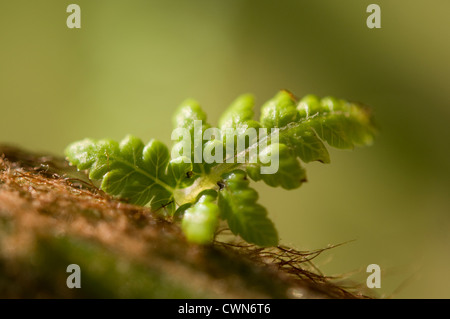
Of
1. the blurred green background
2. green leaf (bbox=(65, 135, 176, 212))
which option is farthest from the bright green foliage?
the blurred green background

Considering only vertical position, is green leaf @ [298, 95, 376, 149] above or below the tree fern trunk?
above

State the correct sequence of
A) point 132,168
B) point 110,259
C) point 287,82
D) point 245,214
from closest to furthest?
point 110,259 < point 245,214 < point 132,168 < point 287,82

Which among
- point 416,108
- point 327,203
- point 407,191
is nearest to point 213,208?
point 327,203

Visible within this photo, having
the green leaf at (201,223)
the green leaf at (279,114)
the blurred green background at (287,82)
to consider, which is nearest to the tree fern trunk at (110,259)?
the green leaf at (201,223)

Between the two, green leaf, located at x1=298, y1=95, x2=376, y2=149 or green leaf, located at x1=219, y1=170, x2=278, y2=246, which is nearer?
green leaf, located at x1=219, y1=170, x2=278, y2=246

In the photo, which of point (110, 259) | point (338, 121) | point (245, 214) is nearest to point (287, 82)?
point (338, 121)

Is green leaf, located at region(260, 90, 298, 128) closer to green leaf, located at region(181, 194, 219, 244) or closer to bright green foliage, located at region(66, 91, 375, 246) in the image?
bright green foliage, located at region(66, 91, 375, 246)

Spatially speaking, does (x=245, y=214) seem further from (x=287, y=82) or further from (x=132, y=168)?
(x=287, y=82)
